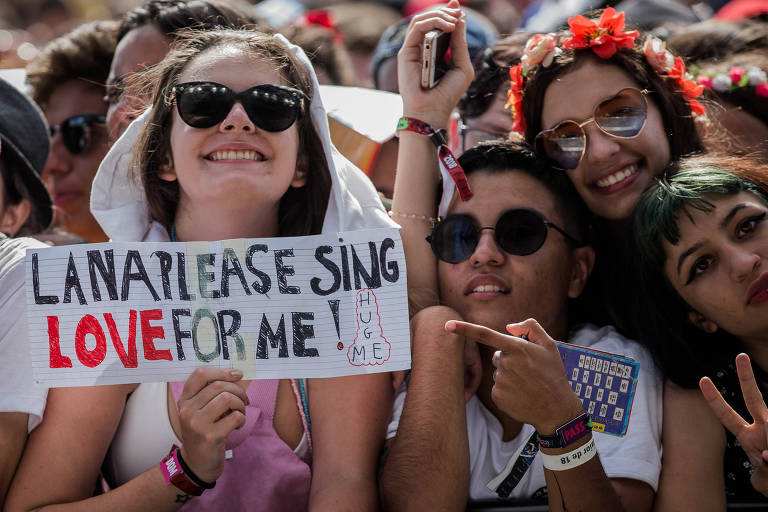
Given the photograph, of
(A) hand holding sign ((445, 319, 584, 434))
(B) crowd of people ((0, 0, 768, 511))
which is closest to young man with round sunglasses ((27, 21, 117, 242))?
(B) crowd of people ((0, 0, 768, 511))

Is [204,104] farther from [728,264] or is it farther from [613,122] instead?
[728,264]

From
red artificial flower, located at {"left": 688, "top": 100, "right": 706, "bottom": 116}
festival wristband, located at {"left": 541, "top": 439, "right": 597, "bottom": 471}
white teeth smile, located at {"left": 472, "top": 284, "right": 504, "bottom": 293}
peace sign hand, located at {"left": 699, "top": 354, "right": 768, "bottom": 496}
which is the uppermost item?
red artificial flower, located at {"left": 688, "top": 100, "right": 706, "bottom": 116}

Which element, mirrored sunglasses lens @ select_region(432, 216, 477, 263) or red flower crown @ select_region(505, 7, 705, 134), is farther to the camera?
red flower crown @ select_region(505, 7, 705, 134)

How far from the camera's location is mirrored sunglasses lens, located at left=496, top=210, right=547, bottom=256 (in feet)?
9.57

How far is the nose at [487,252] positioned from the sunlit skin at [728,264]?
1.82 ft

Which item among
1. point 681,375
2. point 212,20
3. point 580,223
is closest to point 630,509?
point 681,375

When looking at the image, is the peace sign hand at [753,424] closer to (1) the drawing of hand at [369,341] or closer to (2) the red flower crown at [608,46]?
(1) the drawing of hand at [369,341]

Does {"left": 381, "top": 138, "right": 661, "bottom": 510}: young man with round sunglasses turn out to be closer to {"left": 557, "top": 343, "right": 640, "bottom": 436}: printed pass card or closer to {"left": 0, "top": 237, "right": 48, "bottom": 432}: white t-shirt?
{"left": 557, "top": 343, "right": 640, "bottom": 436}: printed pass card

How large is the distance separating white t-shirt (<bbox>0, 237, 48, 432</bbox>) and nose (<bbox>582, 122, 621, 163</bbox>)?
6.14 feet

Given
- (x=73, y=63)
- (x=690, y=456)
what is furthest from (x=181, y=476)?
(x=73, y=63)

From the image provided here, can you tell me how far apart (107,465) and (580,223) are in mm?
1821

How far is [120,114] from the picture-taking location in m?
3.41

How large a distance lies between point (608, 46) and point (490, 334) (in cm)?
141

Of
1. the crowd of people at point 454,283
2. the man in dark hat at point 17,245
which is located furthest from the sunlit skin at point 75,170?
the man in dark hat at point 17,245
